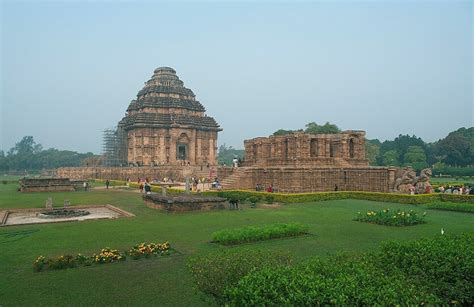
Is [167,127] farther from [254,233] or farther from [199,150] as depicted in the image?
[254,233]

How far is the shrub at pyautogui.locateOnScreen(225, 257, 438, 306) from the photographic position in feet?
15.0

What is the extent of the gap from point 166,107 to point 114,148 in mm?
14598

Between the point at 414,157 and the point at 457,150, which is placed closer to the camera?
the point at 457,150

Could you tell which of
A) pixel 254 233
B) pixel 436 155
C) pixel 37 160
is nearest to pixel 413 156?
pixel 436 155

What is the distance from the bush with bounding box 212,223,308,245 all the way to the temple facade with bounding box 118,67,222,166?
40.8 metres

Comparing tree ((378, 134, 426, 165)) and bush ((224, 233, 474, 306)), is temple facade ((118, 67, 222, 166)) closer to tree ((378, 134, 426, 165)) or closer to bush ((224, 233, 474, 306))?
tree ((378, 134, 426, 165))

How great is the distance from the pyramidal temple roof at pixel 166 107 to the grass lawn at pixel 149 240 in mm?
34323

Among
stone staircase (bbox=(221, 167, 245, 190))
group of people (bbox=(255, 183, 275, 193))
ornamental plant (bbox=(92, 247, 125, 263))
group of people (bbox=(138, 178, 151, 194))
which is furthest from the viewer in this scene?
stone staircase (bbox=(221, 167, 245, 190))

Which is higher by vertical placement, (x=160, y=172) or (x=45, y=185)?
(x=160, y=172)

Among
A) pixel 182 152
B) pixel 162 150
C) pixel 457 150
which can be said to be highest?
pixel 457 150

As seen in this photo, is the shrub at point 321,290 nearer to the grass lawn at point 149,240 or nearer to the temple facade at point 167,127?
the grass lawn at point 149,240

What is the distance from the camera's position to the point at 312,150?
106 ft

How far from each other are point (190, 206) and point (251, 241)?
26.5ft

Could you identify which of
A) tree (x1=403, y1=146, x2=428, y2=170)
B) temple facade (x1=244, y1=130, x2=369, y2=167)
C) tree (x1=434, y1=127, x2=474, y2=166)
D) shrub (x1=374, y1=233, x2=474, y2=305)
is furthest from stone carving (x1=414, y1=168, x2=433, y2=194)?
tree (x1=434, y1=127, x2=474, y2=166)
